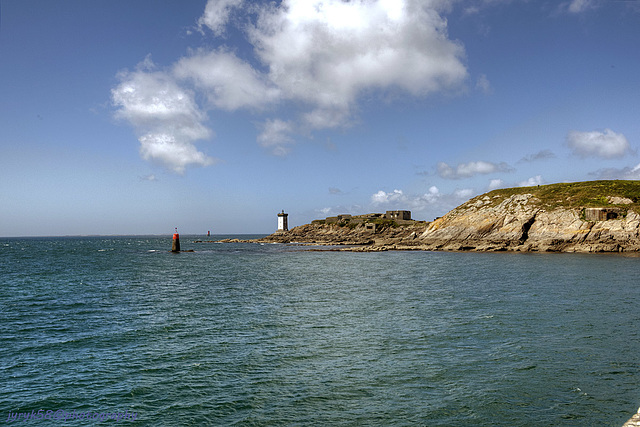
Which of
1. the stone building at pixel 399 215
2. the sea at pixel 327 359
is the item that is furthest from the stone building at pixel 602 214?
the stone building at pixel 399 215

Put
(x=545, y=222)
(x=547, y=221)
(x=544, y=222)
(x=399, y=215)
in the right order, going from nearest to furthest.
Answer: (x=547, y=221), (x=545, y=222), (x=544, y=222), (x=399, y=215)

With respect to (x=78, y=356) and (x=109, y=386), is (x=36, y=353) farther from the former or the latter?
(x=109, y=386)

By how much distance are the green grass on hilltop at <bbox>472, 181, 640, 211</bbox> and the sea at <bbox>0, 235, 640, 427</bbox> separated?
62.5 meters

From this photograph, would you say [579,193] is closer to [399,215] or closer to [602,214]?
[602,214]

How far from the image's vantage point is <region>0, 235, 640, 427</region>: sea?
1223 centimetres

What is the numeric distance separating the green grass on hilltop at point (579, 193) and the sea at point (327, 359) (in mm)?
62453

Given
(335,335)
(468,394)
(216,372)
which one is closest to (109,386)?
(216,372)

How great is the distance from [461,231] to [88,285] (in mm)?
83548

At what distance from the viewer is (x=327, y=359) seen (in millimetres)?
16750

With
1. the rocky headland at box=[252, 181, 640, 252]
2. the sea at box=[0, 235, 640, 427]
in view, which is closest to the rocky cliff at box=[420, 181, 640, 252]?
the rocky headland at box=[252, 181, 640, 252]

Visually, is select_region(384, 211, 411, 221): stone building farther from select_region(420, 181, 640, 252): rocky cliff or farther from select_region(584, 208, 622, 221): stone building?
select_region(584, 208, 622, 221): stone building

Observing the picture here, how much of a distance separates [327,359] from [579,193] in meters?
99.7

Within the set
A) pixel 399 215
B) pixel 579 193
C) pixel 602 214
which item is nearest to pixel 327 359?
pixel 602 214

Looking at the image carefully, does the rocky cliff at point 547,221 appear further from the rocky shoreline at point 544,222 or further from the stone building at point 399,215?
the stone building at point 399,215
